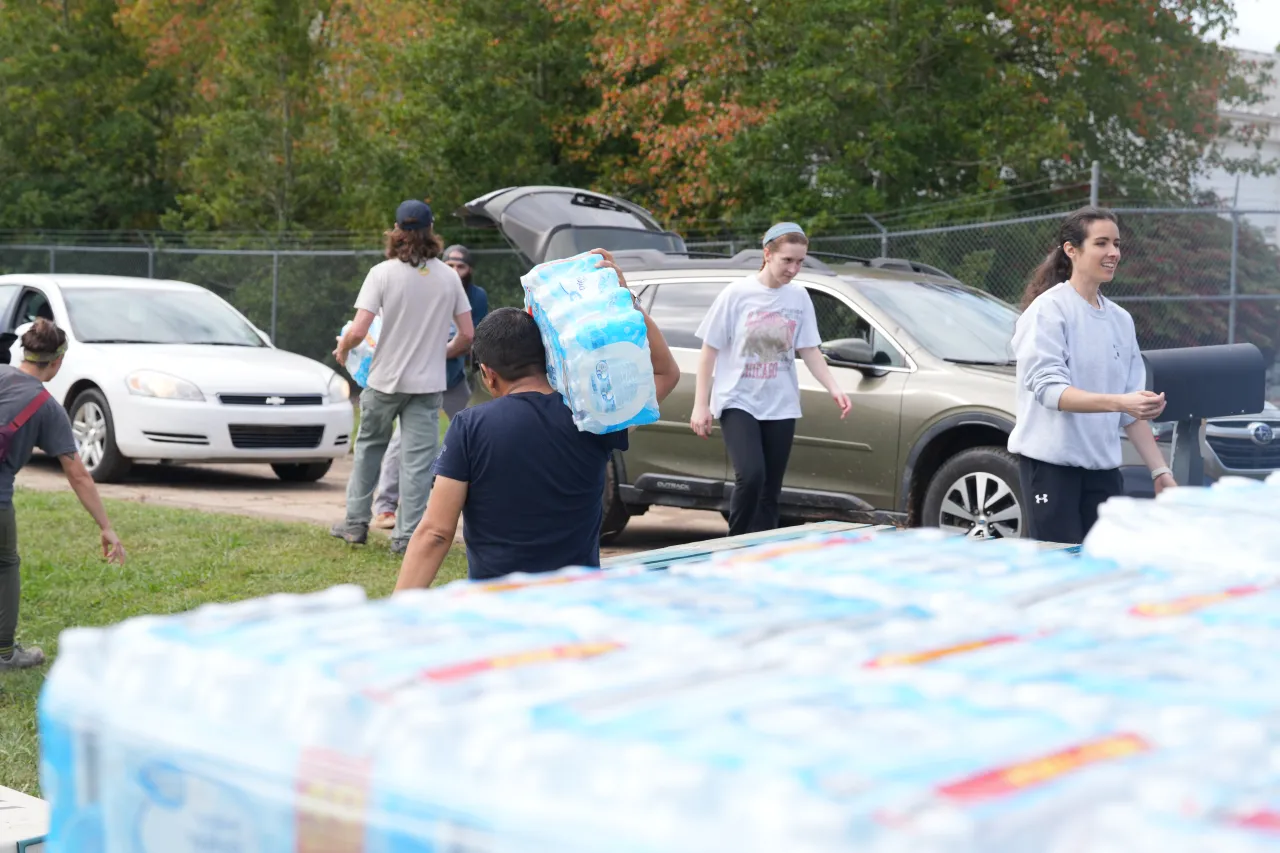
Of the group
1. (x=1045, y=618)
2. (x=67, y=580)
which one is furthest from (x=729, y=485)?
(x=1045, y=618)

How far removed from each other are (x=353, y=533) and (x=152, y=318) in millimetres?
4913

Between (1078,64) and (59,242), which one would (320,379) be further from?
(59,242)

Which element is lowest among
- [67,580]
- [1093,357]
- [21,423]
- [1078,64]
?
[67,580]

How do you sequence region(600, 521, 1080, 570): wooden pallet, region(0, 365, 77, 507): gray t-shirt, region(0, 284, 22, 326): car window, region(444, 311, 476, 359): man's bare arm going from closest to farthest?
region(600, 521, 1080, 570): wooden pallet
region(0, 365, 77, 507): gray t-shirt
region(444, 311, 476, 359): man's bare arm
region(0, 284, 22, 326): car window

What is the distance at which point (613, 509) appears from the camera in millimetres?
9453

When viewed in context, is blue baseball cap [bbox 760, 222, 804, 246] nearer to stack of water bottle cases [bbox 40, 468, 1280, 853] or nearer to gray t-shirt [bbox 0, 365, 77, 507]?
gray t-shirt [bbox 0, 365, 77, 507]

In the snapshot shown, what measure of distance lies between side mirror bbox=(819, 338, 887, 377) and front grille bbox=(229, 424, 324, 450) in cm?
465

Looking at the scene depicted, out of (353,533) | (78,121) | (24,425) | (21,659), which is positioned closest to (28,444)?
(24,425)

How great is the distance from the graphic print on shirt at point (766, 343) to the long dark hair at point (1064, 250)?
2.04m

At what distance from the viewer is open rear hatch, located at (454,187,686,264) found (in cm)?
1087

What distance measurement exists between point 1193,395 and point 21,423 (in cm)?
415

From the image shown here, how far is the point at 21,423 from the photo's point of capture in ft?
19.4

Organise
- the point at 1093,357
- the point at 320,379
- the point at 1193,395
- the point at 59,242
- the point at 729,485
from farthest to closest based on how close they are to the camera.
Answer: the point at 59,242 → the point at 320,379 → the point at 729,485 → the point at 1193,395 → the point at 1093,357

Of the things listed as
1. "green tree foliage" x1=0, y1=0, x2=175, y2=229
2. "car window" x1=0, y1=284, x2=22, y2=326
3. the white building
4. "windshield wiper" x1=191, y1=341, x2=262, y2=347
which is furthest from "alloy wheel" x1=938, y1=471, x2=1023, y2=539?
"green tree foliage" x1=0, y1=0, x2=175, y2=229
